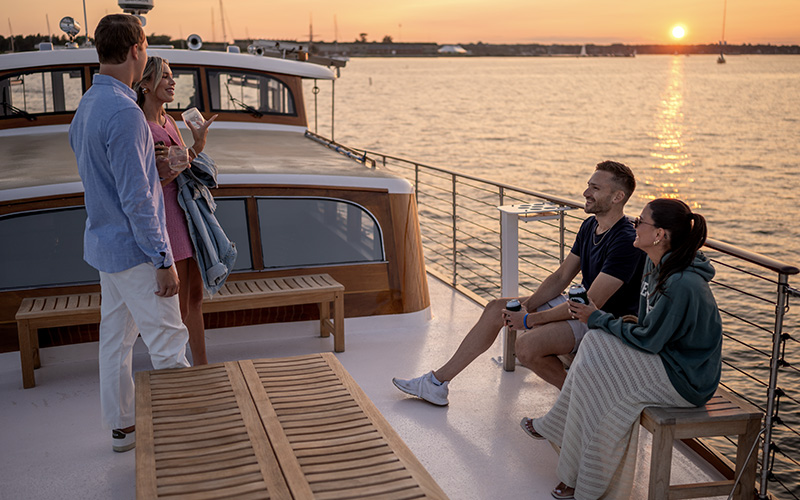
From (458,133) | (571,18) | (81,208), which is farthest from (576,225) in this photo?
(571,18)

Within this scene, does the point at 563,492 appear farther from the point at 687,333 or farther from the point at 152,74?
the point at 152,74

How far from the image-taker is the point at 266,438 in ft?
8.45

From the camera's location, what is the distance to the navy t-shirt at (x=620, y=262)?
3.30 metres

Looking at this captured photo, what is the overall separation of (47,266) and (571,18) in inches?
2184

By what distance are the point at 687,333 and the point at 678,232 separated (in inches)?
13.6

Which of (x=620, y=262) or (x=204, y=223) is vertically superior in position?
(x=204, y=223)

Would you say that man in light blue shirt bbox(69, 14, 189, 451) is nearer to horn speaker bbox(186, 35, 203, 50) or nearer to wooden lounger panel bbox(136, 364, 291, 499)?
wooden lounger panel bbox(136, 364, 291, 499)

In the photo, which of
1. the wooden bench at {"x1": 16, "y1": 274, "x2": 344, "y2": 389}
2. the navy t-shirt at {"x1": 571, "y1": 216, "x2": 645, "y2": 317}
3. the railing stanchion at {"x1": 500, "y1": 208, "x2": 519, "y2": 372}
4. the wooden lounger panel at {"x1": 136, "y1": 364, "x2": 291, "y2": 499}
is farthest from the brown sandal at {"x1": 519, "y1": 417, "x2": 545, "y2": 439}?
the wooden bench at {"x1": 16, "y1": 274, "x2": 344, "y2": 389}

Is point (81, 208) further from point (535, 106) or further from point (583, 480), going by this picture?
point (535, 106)

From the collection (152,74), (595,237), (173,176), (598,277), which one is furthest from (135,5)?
→ (598,277)

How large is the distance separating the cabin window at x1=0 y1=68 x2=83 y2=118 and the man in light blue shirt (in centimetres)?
366

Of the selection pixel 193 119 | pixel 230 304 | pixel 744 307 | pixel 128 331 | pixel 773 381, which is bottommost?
pixel 744 307

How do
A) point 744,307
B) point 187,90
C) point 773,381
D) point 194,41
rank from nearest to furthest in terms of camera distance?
point 773,381
point 187,90
point 194,41
point 744,307

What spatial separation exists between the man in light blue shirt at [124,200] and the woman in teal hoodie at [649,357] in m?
1.55
